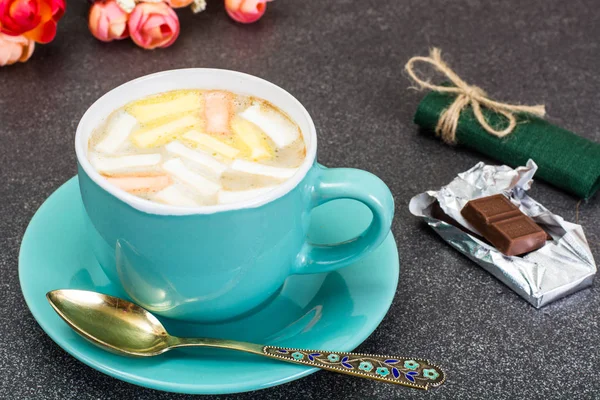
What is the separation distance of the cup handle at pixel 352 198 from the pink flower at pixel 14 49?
2.06 feet

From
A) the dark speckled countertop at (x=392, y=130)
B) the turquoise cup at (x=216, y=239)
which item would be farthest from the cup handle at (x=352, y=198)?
the dark speckled countertop at (x=392, y=130)

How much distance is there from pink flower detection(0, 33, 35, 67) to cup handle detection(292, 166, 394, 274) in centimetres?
63

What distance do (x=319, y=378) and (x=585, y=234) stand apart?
397mm

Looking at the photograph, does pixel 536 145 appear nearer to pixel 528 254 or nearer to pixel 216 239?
pixel 528 254

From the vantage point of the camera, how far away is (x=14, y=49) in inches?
43.3

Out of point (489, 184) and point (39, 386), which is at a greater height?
point (489, 184)

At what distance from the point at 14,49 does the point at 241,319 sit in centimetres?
63

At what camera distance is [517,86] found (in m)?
1.15

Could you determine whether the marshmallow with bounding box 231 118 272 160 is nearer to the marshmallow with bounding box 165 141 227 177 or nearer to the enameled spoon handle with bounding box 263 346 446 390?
the marshmallow with bounding box 165 141 227 177

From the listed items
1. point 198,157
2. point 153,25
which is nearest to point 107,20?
point 153,25

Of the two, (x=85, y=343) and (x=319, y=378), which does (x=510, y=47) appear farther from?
(x=85, y=343)

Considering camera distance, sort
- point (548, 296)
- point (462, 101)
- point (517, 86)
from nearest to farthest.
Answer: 1. point (548, 296)
2. point (462, 101)
3. point (517, 86)

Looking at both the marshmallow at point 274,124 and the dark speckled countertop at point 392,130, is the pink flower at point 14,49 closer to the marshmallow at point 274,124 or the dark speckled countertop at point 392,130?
the dark speckled countertop at point 392,130

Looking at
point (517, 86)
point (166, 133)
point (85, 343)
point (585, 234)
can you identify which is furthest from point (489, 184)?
point (85, 343)
